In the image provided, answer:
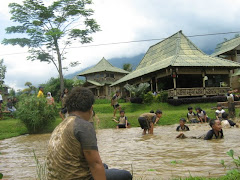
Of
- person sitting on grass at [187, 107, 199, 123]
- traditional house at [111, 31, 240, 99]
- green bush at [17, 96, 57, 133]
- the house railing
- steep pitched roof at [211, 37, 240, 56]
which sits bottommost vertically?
person sitting on grass at [187, 107, 199, 123]

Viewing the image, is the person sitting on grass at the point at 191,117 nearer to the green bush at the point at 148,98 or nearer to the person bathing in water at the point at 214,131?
the person bathing in water at the point at 214,131

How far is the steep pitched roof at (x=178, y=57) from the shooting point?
20.0 metres

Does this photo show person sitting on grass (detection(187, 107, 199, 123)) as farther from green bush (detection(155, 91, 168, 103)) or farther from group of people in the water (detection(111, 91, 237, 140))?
green bush (detection(155, 91, 168, 103))

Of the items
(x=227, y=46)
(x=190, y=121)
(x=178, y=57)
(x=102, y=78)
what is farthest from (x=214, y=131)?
(x=102, y=78)

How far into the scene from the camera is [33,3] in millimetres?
24797

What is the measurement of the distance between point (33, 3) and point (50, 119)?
17136mm

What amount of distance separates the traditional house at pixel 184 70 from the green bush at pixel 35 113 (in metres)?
10.5

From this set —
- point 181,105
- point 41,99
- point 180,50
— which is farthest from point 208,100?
point 41,99

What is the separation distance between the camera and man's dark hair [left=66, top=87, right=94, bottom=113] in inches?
Result: 91.7

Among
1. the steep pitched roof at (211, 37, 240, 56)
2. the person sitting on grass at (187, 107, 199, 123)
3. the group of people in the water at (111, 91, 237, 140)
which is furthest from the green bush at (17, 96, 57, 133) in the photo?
the steep pitched roof at (211, 37, 240, 56)

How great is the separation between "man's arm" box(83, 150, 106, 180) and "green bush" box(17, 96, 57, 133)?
10.3 metres

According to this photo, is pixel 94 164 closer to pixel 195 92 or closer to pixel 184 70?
pixel 184 70

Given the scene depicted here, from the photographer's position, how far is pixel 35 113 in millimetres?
11656

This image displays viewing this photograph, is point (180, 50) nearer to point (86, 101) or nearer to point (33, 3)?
point (33, 3)
